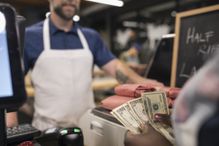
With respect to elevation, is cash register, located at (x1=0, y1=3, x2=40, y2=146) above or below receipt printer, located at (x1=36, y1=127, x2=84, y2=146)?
above

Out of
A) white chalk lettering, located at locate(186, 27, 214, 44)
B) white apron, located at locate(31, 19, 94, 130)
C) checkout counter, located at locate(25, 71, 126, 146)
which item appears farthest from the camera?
white apron, located at locate(31, 19, 94, 130)

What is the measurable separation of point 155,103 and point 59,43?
99 cm

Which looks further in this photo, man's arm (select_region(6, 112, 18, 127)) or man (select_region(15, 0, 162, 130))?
man (select_region(15, 0, 162, 130))

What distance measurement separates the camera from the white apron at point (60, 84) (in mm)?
1567

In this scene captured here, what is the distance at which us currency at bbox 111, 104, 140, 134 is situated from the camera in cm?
79

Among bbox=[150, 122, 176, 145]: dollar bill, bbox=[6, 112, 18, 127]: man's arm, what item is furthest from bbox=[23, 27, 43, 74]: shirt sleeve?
bbox=[150, 122, 176, 145]: dollar bill

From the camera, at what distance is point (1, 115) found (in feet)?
2.19

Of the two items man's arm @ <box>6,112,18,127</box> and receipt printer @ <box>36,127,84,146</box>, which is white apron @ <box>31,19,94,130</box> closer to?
man's arm @ <box>6,112,18,127</box>

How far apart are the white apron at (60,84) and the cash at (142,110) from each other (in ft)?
2.42

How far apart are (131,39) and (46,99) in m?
5.62

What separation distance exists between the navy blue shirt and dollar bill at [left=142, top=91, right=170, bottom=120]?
3.08 feet

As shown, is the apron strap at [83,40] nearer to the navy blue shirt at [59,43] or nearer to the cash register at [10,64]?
the navy blue shirt at [59,43]

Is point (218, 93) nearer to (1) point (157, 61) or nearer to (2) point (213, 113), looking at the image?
(2) point (213, 113)

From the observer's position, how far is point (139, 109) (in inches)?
33.0
